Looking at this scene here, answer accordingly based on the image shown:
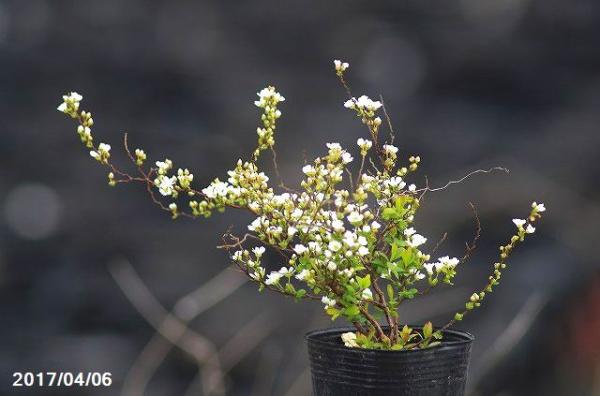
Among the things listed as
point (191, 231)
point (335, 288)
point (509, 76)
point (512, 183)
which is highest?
point (509, 76)

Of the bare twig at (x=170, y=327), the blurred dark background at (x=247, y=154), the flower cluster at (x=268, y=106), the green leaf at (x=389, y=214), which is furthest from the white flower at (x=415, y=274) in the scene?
the bare twig at (x=170, y=327)

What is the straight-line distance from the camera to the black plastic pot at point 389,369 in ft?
6.25

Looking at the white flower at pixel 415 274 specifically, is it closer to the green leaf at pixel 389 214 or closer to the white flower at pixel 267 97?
the green leaf at pixel 389 214

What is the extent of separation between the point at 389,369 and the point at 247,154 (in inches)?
31.9

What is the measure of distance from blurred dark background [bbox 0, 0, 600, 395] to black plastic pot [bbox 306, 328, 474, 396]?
495 mm

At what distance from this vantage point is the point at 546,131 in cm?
258

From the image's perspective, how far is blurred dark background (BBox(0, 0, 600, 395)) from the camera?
2391mm

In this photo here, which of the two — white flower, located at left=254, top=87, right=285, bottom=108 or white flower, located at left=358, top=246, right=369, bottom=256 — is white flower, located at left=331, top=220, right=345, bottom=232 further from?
white flower, located at left=254, top=87, right=285, bottom=108

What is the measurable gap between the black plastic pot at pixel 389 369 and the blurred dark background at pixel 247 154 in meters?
0.50

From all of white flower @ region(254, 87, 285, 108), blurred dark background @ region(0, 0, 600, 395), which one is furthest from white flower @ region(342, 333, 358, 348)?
white flower @ region(254, 87, 285, 108)

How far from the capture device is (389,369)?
190 centimetres

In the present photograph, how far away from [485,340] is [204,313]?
0.80 meters

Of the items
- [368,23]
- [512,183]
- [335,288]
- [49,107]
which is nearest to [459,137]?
[512,183]

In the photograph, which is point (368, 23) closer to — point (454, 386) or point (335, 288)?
point (335, 288)
